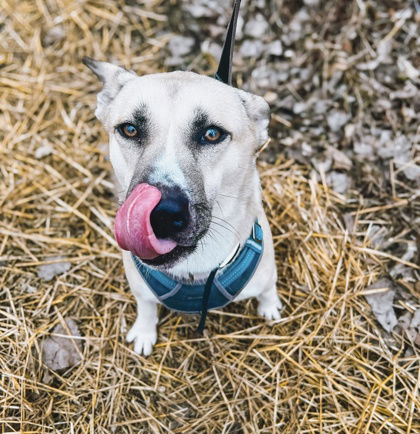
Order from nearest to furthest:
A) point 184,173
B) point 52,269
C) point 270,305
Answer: point 184,173
point 270,305
point 52,269

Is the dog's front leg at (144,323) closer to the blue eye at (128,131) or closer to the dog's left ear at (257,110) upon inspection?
the blue eye at (128,131)

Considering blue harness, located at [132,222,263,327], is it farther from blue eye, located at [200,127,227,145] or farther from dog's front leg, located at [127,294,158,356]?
blue eye, located at [200,127,227,145]

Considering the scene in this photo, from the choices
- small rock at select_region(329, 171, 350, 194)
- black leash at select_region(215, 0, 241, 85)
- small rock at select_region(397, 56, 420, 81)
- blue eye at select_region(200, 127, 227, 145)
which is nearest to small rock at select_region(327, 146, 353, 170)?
small rock at select_region(329, 171, 350, 194)

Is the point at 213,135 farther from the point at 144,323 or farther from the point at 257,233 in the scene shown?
the point at 144,323

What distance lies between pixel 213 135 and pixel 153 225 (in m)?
0.62

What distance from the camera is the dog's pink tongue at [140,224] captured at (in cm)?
198

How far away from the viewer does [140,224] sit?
2004 mm

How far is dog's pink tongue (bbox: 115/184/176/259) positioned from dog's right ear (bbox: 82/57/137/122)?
0.93m

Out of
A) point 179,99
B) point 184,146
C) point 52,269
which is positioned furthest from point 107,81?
point 52,269

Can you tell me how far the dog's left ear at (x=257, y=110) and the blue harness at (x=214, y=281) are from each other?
23.2 inches

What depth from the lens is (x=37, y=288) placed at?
3482mm

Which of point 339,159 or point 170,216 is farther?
point 339,159

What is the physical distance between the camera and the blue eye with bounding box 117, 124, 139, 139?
8.11 feet

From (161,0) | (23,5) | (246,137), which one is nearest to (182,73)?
(246,137)
